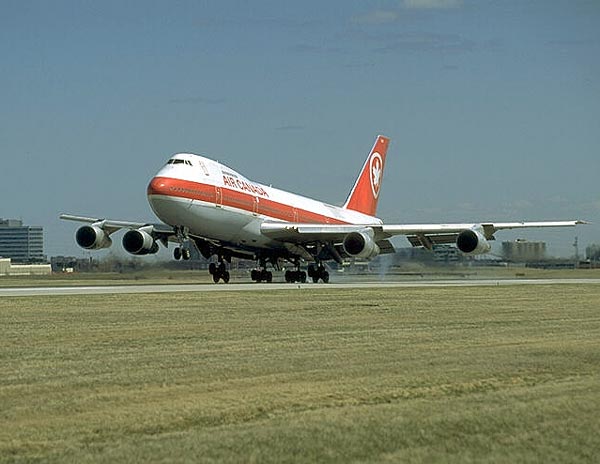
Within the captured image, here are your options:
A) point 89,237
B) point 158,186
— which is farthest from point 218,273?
point 158,186

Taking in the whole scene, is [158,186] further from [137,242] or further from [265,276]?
[265,276]

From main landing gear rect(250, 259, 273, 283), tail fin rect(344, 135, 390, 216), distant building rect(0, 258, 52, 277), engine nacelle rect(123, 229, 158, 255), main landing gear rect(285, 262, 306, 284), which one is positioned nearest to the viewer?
engine nacelle rect(123, 229, 158, 255)

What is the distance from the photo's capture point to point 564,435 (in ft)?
33.9

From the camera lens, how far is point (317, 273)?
191 feet

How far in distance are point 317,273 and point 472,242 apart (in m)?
8.77

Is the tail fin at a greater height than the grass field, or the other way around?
the tail fin

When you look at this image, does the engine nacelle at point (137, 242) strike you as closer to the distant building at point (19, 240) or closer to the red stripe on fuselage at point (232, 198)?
the red stripe on fuselage at point (232, 198)

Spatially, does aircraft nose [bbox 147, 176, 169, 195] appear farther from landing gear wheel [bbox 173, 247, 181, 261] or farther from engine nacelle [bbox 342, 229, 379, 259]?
engine nacelle [bbox 342, 229, 379, 259]

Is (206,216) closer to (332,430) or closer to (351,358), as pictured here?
(351,358)

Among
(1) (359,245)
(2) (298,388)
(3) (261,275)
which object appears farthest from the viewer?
(3) (261,275)

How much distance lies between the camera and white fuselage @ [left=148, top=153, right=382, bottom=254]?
1914 inches

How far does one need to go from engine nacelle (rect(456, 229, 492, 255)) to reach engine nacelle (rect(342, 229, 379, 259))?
14.3ft

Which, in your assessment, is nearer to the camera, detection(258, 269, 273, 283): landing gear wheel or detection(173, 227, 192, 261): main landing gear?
detection(173, 227, 192, 261): main landing gear

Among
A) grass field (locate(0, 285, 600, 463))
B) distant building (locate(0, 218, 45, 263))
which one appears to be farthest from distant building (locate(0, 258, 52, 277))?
grass field (locate(0, 285, 600, 463))
